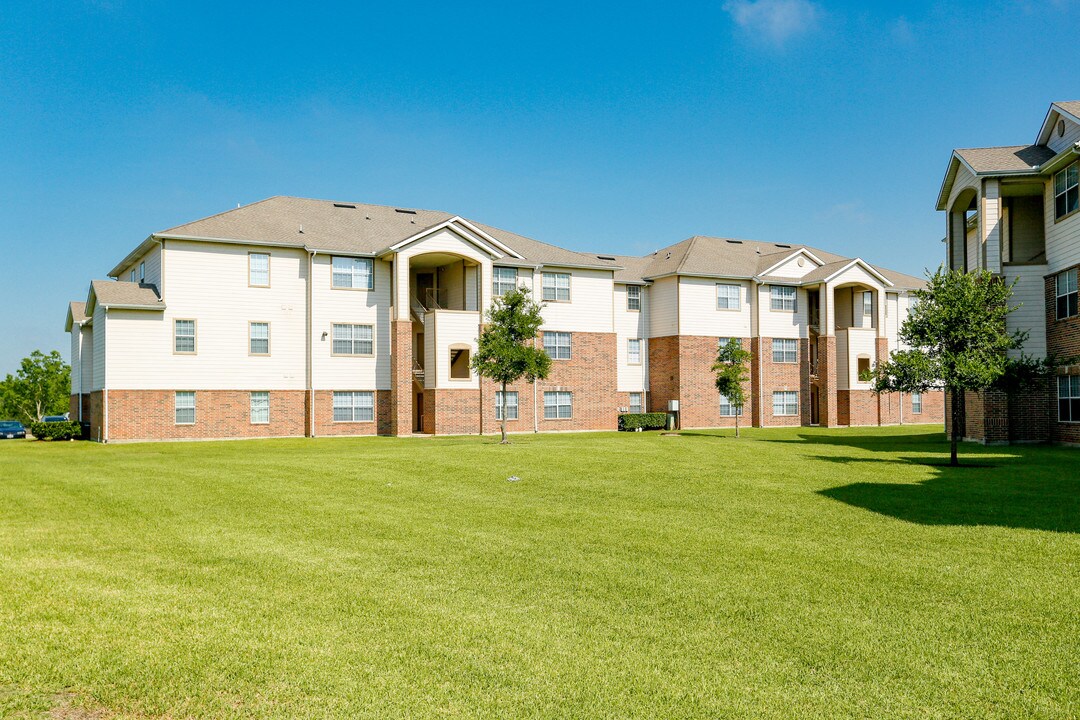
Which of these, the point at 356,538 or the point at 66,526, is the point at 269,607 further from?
the point at 66,526

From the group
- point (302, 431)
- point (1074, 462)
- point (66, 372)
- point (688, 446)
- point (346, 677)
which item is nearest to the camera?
point (346, 677)

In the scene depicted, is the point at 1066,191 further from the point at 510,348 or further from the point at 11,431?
the point at 11,431

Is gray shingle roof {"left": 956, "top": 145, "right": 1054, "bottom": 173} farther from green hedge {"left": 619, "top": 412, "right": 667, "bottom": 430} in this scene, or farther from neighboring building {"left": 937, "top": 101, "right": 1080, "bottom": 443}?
green hedge {"left": 619, "top": 412, "right": 667, "bottom": 430}

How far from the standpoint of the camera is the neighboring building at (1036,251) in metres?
26.0

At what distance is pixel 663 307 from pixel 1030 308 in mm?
19960

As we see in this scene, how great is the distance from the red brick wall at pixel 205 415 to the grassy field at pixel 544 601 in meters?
19.0

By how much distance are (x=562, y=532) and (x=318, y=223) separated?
30.8m

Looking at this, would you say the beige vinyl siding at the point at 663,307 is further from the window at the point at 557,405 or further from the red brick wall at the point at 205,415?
the red brick wall at the point at 205,415

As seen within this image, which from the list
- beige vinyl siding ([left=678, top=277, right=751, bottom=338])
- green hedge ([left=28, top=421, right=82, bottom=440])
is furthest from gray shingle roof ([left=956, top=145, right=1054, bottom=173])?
green hedge ([left=28, top=421, right=82, bottom=440])

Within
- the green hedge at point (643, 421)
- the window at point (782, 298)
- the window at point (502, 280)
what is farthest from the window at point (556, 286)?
the window at point (782, 298)

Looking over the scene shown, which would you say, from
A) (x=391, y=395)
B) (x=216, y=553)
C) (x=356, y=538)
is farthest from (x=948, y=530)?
(x=391, y=395)

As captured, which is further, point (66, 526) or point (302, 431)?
point (302, 431)

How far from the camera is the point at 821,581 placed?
325 inches

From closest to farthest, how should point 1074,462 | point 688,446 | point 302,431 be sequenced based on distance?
1. point 1074,462
2. point 688,446
3. point 302,431
